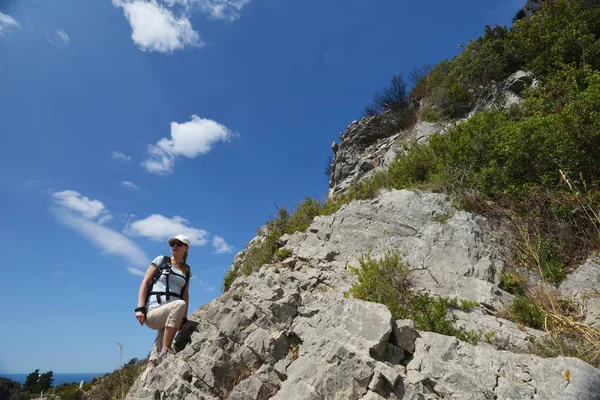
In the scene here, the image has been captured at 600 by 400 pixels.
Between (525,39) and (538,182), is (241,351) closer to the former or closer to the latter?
(538,182)

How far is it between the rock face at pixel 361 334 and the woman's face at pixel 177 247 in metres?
1.44

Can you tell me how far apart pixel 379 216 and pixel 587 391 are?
557 cm

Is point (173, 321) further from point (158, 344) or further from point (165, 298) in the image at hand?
point (158, 344)

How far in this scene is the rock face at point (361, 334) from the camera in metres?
3.70

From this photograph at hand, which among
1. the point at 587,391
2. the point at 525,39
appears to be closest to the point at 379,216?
the point at 587,391

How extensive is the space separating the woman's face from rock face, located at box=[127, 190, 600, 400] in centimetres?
144

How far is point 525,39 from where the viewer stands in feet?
46.5

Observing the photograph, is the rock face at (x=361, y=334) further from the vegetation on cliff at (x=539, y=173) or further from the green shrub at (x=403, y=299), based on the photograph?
the vegetation on cliff at (x=539, y=173)

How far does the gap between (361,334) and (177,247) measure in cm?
401

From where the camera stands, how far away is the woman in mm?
5770

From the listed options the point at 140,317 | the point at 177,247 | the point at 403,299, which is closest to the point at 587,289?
the point at 403,299

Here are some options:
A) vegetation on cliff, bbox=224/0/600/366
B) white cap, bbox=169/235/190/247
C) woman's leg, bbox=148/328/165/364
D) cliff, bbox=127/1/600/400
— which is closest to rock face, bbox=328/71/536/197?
vegetation on cliff, bbox=224/0/600/366

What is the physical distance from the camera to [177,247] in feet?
21.0

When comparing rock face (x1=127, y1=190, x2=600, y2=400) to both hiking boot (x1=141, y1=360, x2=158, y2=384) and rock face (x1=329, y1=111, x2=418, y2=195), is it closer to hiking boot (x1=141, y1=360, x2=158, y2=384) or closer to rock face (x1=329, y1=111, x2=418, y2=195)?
hiking boot (x1=141, y1=360, x2=158, y2=384)
